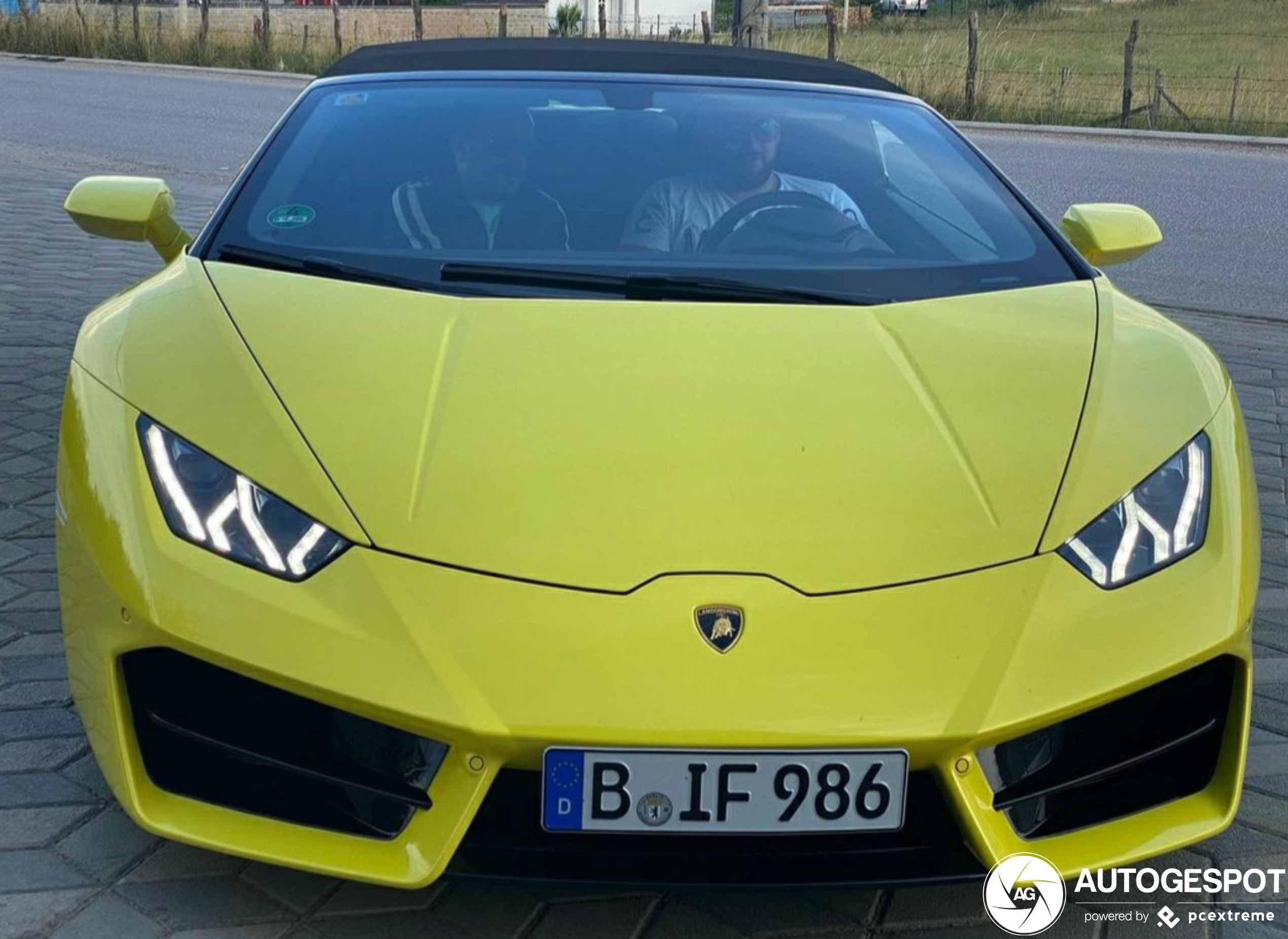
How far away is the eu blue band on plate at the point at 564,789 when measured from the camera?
1.86m

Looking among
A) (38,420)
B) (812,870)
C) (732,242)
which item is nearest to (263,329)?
(732,242)

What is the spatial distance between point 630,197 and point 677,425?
1.02 m

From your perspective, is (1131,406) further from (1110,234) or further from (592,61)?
(592,61)

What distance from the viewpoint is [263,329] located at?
98.5 inches

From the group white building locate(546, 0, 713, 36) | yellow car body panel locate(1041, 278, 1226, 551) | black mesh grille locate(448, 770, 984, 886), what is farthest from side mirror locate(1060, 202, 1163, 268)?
white building locate(546, 0, 713, 36)

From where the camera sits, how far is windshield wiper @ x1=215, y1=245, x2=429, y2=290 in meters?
2.73

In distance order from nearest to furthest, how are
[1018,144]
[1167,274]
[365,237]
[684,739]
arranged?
[684,739]
[365,237]
[1167,274]
[1018,144]

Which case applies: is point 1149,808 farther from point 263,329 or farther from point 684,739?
point 263,329

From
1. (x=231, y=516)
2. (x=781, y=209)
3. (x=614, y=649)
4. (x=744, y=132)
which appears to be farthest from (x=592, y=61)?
(x=614, y=649)

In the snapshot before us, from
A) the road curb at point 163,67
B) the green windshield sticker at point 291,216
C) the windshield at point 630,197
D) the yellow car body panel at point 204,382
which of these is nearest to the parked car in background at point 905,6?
the road curb at point 163,67

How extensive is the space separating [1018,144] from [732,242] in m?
14.3

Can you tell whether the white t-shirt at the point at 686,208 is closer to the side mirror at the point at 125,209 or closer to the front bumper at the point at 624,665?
the side mirror at the point at 125,209

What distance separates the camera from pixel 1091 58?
3416 cm

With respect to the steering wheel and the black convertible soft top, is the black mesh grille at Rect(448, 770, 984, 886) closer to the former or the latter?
the steering wheel
